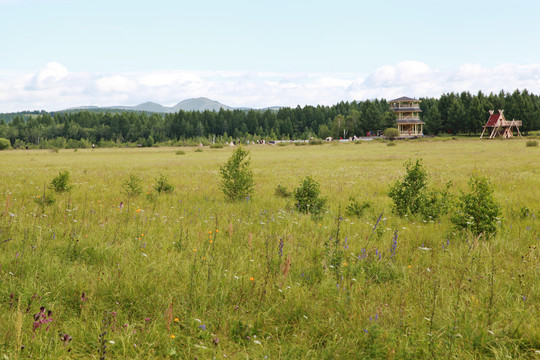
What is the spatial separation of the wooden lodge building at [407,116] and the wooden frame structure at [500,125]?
19.0m

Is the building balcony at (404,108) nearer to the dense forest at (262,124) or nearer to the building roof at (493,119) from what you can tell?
the dense forest at (262,124)

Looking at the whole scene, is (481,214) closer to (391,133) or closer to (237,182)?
(237,182)

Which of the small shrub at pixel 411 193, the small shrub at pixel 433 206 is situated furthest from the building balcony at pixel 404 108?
the small shrub at pixel 433 206

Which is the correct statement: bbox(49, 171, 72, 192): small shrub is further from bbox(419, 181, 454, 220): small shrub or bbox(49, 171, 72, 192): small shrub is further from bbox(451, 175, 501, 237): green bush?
bbox(451, 175, 501, 237): green bush

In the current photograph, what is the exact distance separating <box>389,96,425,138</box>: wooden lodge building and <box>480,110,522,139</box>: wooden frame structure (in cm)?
1896

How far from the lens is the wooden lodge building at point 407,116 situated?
3919 inches

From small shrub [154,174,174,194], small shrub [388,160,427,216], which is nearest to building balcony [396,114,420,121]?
small shrub [154,174,174,194]

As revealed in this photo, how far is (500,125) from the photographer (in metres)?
79.2

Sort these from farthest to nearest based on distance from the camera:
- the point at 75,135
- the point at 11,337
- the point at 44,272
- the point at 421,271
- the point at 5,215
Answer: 1. the point at 75,135
2. the point at 5,215
3. the point at 421,271
4. the point at 44,272
5. the point at 11,337

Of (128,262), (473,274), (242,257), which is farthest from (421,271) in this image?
(128,262)

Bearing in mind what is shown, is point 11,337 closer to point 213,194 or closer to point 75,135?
point 213,194

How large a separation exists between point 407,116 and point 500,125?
89.9 feet

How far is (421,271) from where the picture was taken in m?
4.57

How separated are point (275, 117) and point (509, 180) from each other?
131 metres
